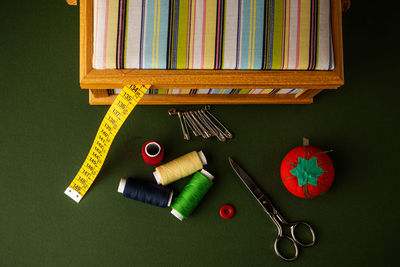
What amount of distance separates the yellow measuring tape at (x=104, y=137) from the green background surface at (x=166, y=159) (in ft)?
0.21

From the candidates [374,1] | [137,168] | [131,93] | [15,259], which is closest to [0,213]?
[15,259]

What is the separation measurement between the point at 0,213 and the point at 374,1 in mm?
2489

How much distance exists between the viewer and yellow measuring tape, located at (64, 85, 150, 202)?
158 cm

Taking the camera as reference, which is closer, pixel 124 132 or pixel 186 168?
pixel 186 168

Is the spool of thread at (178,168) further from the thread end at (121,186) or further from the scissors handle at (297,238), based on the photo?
the scissors handle at (297,238)

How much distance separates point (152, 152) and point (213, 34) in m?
0.69

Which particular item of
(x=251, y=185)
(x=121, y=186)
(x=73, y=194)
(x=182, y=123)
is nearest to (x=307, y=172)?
(x=251, y=185)

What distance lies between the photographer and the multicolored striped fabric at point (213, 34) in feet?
4.80

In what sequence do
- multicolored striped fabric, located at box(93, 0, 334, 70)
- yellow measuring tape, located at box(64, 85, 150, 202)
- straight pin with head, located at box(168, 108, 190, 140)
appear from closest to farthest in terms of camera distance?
multicolored striped fabric, located at box(93, 0, 334, 70), yellow measuring tape, located at box(64, 85, 150, 202), straight pin with head, located at box(168, 108, 190, 140)

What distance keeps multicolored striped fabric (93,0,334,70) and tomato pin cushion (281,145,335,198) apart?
428 millimetres

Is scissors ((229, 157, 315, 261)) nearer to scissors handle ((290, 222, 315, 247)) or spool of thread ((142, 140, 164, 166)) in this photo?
scissors handle ((290, 222, 315, 247))

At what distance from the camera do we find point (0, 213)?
1795 mm

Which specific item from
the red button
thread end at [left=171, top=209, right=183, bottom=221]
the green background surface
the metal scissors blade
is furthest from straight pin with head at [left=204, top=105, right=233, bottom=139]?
thread end at [left=171, top=209, right=183, bottom=221]

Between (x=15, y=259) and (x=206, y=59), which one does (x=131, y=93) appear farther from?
(x=15, y=259)
